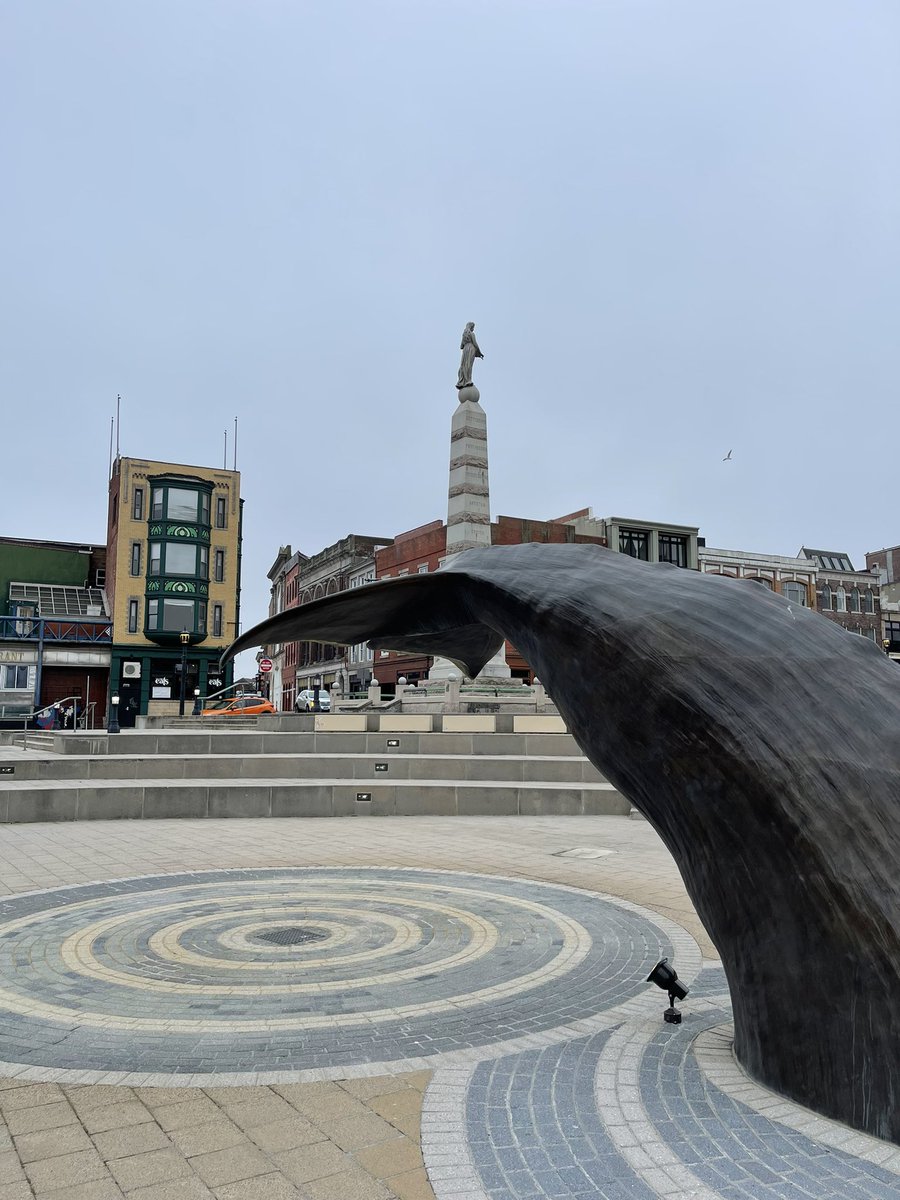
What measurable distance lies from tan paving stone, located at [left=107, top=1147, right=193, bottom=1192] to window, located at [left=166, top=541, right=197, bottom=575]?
51.4 metres

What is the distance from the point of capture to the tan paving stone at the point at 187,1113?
151 inches

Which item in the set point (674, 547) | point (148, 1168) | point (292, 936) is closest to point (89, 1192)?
point (148, 1168)

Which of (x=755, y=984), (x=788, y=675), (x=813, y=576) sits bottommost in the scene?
(x=755, y=984)

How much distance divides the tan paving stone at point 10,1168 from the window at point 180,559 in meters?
51.2

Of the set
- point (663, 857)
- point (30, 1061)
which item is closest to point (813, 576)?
point (663, 857)

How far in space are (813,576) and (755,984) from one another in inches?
2717

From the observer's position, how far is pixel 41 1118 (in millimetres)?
3879

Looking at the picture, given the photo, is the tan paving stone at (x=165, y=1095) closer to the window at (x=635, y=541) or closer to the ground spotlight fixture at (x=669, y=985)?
the ground spotlight fixture at (x=669, y=985)

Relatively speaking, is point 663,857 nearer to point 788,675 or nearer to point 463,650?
point 463,650

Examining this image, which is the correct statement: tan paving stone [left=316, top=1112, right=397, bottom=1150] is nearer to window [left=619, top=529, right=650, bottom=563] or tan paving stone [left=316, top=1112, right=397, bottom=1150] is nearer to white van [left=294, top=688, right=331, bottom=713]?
white van [left=294, top=688, right=331, bottom=713]

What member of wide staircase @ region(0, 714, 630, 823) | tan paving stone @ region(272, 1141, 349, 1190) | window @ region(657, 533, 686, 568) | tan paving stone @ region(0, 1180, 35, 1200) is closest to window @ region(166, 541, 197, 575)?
wide staircase @ region(0, 714, 630, 823)

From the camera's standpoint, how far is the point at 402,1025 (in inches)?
201

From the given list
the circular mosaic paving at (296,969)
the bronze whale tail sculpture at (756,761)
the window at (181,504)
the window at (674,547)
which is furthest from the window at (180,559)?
the bronze whale tail sculpture at (756,761)

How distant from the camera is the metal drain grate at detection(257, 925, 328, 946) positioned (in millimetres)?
6945
